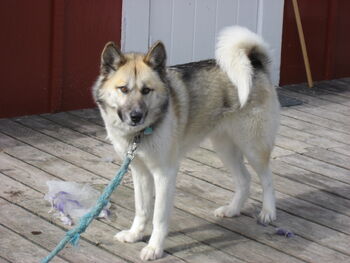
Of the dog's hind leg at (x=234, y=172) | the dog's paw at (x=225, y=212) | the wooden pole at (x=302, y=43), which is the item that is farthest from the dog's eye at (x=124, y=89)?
the wooden pole at (x=302, y=43)

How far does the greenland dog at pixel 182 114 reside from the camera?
348cm

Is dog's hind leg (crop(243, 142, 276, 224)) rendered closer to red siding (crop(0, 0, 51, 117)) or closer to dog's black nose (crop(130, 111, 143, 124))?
dog's black nose (crop(130, 111, 143, 124))

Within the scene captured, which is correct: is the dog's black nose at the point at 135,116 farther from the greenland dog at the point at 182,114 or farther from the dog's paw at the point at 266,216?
the dog's paw at the point at 266,216

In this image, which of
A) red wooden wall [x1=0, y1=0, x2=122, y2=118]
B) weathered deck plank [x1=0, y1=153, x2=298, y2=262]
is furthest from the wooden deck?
red wooden wall [x1=0, y1=0, x2=122, y2=118]

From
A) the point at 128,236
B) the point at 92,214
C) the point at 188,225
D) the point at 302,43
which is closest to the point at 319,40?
the point at 302,43

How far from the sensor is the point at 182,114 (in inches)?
149

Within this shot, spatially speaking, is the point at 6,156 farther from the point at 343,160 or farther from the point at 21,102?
the point at 343,160

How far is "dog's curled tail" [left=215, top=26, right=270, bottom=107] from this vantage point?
157 inches

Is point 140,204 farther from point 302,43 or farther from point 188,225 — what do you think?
point 302,43

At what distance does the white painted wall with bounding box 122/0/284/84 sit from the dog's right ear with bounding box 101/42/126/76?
2.45 m

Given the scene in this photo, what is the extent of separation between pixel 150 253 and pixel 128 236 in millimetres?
225

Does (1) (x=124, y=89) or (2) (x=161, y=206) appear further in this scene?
(2) (x=161, y=206)

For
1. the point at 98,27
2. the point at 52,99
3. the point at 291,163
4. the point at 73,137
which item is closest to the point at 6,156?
the point at 73,137

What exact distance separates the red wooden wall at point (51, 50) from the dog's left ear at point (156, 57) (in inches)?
87.6
